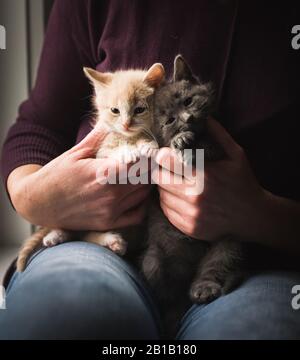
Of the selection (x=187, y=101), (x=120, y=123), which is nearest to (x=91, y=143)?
(x=120, y=123)

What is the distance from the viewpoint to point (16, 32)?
648 mm

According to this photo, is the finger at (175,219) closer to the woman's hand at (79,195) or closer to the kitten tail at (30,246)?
the woman's hand at (79,195)

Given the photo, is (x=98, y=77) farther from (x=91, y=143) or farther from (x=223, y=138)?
(x=223, y=138)

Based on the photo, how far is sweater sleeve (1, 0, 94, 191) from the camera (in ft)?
2.20

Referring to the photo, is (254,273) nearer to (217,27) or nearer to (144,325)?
(144,325)

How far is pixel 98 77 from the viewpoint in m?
0.65

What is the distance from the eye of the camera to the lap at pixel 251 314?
0.52 meters

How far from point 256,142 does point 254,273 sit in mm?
188

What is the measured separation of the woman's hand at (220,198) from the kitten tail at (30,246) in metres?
0.21

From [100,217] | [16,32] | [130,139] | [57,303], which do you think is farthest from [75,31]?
[57,303]

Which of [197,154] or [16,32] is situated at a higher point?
[16,32]

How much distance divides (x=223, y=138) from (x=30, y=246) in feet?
1.10

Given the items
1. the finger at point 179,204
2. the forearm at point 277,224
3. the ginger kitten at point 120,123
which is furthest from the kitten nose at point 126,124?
the forearm at point 277,224

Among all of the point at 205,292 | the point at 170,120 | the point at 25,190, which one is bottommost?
the point at 205,292
